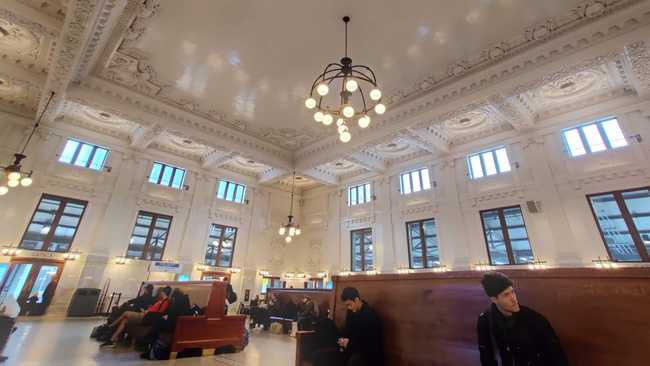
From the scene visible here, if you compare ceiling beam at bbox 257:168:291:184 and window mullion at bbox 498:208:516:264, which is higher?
ceiling beam at bbox 257:168:291:184

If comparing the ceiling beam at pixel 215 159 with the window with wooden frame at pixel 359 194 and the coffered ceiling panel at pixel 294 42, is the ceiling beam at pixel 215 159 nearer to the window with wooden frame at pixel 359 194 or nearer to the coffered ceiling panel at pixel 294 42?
the coffered ceiling panel at pixel 294 42

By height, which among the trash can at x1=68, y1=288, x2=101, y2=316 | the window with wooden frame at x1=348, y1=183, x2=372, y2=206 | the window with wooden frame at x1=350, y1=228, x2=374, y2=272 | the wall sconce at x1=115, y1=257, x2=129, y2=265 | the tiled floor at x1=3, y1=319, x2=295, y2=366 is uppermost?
the window with wooden frame at x1=348, y1=183, x2=372, y2=206

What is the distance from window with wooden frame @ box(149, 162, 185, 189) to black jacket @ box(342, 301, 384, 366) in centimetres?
1125

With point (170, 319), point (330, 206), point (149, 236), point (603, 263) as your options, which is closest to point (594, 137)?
point (603, 263)

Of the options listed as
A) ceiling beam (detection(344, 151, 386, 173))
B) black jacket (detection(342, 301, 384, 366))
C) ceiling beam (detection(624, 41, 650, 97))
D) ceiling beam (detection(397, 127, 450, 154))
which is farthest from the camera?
ceiling beam (detection(344, 151, 386, 173))

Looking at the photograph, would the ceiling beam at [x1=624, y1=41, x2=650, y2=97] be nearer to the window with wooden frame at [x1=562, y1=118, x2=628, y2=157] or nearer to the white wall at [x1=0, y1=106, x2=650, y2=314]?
the white wall at [x1=0, y1=106, x2=650, y2=314]

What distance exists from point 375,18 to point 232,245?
34.6ft

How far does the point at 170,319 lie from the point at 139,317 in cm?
111

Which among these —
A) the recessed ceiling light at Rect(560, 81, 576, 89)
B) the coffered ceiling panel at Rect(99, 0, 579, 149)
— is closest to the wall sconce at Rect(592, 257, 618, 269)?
the recessed ceiling light at Rect(560, 81, 576, 89)

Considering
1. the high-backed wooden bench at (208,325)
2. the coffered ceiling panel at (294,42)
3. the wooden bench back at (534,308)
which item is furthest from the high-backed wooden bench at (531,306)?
the coffered ceiling panel at (294,42)

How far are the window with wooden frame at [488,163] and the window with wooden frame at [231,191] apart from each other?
9.73 metres

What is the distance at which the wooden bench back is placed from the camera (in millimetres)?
1324

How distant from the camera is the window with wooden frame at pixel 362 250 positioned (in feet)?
38.0

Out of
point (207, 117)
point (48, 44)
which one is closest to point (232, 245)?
point (207, 117)
